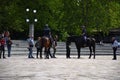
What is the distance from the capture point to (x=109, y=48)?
4872cm

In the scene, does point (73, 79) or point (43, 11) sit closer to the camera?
point (73, 79)

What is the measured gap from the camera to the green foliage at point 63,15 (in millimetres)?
63722

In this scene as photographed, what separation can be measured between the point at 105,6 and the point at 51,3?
830cm

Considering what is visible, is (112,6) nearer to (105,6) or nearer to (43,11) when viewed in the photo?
(105,6)

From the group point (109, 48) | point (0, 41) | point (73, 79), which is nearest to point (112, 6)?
point (109, 48)

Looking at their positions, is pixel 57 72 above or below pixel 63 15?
below

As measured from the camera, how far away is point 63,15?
67938 mm

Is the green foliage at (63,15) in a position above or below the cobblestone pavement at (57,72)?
above

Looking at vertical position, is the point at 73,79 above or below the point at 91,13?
below

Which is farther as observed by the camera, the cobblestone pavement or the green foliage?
the green foliage

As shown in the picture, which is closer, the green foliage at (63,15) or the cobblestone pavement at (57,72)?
the cobblestone pavement at (57,72)

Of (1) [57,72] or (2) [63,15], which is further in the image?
(2) [63,15]

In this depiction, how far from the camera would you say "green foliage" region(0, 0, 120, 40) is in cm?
6372

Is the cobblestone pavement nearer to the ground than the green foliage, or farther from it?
nearer to the ground
